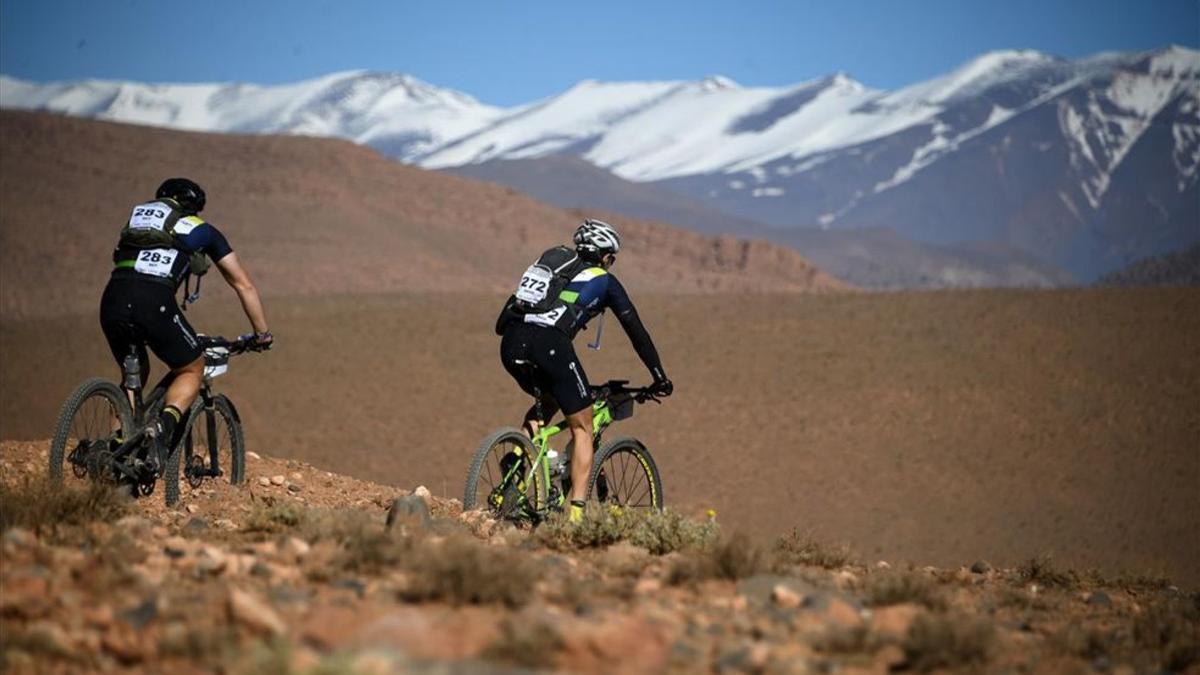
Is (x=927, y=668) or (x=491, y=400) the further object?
(x=491, y=400)

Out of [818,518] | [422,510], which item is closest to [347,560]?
[422,510]

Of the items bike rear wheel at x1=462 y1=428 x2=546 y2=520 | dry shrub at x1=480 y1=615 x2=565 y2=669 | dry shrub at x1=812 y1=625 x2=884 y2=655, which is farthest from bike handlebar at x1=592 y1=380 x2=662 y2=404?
dry shrub at x1=480 y1=615 x2=565 y2=669

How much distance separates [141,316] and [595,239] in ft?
8.38

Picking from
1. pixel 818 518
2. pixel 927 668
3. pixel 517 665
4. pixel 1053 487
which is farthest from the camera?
pixel 1053 487

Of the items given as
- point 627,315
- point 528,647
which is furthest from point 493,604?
point 627,315

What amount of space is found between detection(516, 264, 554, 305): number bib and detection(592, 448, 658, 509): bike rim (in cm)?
121

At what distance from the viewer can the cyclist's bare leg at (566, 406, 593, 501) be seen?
8922 mm

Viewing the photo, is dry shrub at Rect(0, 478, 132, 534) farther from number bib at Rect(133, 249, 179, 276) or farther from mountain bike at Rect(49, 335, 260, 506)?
number bib at Rect(133, 249, 179, 276)

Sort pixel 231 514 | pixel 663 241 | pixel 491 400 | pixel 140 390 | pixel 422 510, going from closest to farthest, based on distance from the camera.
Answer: pixel 422 510 → pixel 140 390 → pixel 231 514 → pixel 491 400 → pixel 663 241

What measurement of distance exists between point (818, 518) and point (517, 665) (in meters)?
23.0

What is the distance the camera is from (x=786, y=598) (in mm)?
6539

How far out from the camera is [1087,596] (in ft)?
26.7

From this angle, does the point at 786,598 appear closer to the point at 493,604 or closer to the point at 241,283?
the point at 493,604

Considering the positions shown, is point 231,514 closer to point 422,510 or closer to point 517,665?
point 422,510
